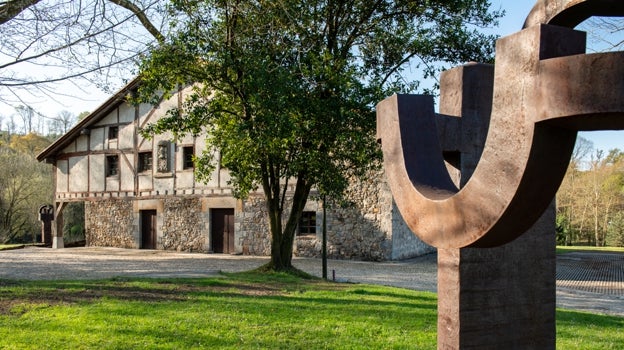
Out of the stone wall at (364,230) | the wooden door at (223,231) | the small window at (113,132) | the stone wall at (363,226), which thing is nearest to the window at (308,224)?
the stone wall at (364,230)

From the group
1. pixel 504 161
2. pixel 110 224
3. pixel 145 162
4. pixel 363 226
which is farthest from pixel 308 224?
pixel 504 161

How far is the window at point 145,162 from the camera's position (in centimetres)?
2178

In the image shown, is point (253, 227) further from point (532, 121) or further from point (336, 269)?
point (532, 121)

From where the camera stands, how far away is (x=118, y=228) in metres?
22.7

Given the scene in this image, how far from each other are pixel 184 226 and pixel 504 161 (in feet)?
65.6

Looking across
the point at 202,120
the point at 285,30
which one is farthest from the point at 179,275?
the point at 285,30

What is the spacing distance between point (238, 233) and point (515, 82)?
1832cm

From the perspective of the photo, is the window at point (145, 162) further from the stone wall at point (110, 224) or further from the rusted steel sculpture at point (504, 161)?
the rusted steel sculpture at point (504, 161)

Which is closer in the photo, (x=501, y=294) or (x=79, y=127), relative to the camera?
(x=501, y=294)

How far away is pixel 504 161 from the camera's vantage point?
1669 millimetres

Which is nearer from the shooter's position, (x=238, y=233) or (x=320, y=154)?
(x=320, y=154)

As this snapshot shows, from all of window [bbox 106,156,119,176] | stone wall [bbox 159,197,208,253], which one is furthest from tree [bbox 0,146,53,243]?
stone wall [bbox 159,197,208,253]

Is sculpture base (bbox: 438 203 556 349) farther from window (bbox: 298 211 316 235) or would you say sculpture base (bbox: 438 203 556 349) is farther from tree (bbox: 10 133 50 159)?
tree (bbox: 10 133 50 159)

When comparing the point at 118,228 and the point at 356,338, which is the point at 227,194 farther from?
the point at 356,338
